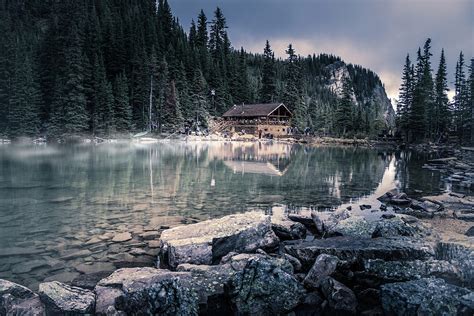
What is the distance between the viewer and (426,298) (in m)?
5.08

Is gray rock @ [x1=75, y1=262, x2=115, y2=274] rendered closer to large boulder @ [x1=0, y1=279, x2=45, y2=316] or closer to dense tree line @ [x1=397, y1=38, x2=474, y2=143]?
large boulder @ [x1=0, y1=279, x2=45, y2=316]

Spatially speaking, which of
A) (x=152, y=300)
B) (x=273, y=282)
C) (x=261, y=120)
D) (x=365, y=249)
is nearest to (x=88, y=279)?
(x=152, y=300)

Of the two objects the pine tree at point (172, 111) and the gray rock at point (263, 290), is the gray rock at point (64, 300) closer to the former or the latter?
the gray rock at point (263, 290)

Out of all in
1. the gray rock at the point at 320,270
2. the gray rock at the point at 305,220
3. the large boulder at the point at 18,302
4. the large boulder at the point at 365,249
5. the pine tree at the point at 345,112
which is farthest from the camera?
the pine tree at the point at 345,112

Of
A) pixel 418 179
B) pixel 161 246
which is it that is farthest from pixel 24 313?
pixel 418 179

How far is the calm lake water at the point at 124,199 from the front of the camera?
8266mm

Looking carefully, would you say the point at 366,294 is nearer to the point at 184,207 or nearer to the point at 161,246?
the point at 161,246

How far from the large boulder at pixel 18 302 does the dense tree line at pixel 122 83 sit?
2129 inches

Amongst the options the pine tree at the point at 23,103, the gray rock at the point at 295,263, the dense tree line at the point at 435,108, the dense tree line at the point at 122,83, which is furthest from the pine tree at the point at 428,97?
the pine tree at the point at 23,103

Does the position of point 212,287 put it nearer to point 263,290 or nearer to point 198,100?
point 263,290

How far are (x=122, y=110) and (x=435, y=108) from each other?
53463 millimetres

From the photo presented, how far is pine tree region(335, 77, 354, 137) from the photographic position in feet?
218

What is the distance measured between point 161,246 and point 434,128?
210ft

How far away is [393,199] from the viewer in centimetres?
1467
